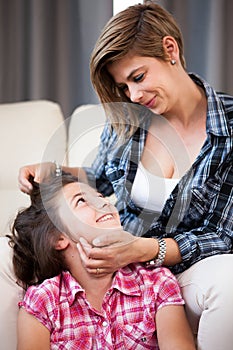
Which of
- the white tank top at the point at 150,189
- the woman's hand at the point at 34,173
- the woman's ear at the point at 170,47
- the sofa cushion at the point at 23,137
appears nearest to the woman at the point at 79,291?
the woman's hand at the point at 34,173

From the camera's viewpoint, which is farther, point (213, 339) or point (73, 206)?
point (73, 206)

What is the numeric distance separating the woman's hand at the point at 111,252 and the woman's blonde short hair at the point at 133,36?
48cm

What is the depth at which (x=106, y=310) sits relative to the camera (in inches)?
59.9

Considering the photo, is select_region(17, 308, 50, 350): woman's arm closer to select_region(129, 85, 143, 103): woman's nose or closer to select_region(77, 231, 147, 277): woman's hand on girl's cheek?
select_region(77, 231, 147, 277): woman's hand on girl's cheek

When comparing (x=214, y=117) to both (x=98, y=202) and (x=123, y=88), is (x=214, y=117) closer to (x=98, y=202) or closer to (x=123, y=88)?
(x=123, y=88)

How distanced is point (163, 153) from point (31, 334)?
649 millimetres

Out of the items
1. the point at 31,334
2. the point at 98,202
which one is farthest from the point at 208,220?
the point at 31,334

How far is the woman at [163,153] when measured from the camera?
161 cm

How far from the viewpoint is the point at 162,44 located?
69.4 inches

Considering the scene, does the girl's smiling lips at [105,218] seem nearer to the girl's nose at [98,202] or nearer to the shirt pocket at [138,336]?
the girl's nose at [98,202]

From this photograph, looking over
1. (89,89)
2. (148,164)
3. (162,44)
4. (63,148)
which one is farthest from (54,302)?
(89,89)

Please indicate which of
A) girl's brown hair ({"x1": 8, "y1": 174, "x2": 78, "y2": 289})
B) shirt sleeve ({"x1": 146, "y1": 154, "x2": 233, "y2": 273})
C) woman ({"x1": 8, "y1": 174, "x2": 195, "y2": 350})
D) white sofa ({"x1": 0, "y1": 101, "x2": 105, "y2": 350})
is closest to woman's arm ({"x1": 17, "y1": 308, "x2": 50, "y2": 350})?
woman ({"x1": 8, "y1": 174, "x2": 195, "y2": 350})

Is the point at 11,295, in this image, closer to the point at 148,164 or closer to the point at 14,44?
the point at 148,164

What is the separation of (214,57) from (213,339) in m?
1.83
